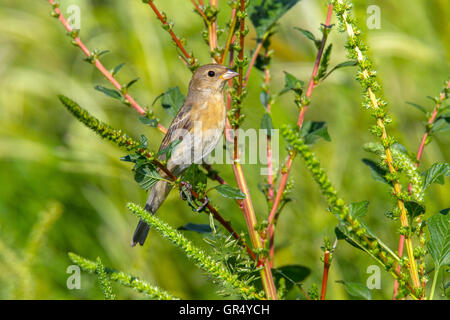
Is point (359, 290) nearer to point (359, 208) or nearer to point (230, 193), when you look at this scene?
point (359, 208)

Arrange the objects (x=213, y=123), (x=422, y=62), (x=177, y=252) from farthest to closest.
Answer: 1. (x=177, y=252)
2. (x=213, y=123)
3. (x=422, y=62)

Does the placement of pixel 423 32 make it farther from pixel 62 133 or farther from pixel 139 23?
pixel 62 133

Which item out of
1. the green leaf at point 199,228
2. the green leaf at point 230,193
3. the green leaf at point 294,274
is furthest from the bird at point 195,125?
the green leaf at point 230,193

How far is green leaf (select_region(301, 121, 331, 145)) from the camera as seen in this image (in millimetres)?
1129

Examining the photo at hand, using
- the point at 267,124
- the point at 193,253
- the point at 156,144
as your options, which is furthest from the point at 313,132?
the point at 156,144

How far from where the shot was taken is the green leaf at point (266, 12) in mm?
1285

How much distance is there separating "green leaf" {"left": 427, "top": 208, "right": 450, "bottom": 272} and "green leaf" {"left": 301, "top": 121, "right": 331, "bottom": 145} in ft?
0.93

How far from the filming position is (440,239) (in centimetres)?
90

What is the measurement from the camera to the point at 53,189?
94.7 inches

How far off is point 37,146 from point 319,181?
→ 6.20 feet

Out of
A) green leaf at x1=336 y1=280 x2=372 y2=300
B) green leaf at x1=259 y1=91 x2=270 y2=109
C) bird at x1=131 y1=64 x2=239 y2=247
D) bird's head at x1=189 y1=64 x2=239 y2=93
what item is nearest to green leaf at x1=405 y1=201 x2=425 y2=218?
green leaf at x1=336 y1=280 x2=372 y2=300

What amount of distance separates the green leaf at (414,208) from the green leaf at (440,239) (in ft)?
0.14

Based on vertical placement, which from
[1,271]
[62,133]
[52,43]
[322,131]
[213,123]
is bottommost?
[1,271]

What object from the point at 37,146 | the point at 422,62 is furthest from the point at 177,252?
the point at 422,62
